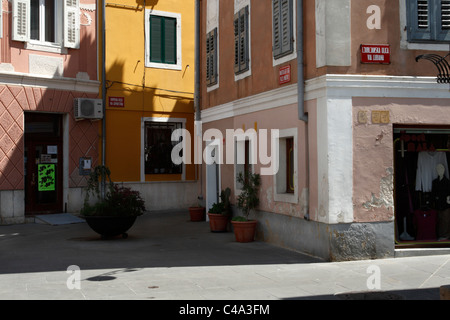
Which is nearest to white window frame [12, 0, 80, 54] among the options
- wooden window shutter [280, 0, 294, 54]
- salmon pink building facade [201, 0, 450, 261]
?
salmon pink building facade [201, 0, 450, 261]

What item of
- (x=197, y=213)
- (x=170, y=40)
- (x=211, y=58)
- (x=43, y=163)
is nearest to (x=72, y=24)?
(x=170, y=40)

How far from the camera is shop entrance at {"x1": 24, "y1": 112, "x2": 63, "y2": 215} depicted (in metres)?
15.4

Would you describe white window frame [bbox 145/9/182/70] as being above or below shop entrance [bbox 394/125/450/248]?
above

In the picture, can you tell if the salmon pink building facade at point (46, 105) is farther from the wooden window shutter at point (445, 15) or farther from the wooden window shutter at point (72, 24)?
the wooden window shutter at point (445, 15)

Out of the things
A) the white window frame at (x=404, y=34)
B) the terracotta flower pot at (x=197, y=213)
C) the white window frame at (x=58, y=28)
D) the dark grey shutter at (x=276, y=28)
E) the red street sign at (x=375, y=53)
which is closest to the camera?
the red street sign at (x=375, y=53)

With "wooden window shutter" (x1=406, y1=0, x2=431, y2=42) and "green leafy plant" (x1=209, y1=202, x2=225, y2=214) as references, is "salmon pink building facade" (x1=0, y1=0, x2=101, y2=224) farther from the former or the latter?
"wooden window shutter" (x1=406, y1=0, x2=431, y2=42)

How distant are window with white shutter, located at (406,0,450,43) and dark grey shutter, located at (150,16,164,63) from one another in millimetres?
9829

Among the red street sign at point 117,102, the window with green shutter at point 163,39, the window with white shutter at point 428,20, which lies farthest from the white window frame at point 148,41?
the window with white shutter at point 428,20

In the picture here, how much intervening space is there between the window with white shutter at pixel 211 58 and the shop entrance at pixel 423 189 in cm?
607

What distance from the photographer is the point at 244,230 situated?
37.9 ft

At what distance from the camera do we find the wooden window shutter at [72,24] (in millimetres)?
15578

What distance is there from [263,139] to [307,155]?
Answer: 1911mm

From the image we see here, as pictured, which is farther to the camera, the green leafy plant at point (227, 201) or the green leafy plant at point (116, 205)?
the green leafy plant at point (227, 201)
